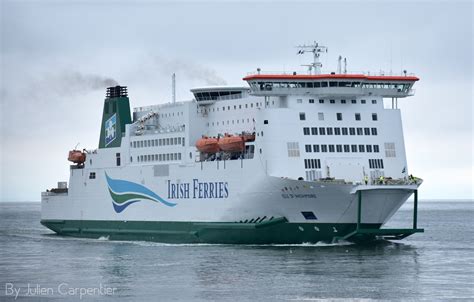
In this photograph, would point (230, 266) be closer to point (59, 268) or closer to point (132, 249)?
point (59, 268)

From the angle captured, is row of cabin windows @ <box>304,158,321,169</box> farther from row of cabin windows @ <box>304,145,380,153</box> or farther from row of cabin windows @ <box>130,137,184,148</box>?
row of cabin windows @ <box>130,137,184,148</box>

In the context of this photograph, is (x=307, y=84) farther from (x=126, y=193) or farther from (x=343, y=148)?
(x=126, y=193)

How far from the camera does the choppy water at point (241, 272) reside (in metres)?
35.2

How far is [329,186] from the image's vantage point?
4650 centimetres

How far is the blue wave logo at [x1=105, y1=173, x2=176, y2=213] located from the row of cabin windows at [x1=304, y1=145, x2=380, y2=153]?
375 inches

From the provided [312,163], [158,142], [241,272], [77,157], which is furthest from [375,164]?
[77,157]

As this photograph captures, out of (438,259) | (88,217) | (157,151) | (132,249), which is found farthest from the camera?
(88,217)

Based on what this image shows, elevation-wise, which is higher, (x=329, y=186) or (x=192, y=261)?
(x=329, y=186)

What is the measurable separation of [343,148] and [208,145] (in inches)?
260

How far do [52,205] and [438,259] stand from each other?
1071 inches

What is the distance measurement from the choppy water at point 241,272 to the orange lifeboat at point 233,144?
4497 millimetres

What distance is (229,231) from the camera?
164 ft

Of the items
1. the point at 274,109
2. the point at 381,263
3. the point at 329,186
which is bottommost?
the point at 381,263

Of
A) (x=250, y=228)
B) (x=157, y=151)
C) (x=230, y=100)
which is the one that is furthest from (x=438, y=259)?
(x=157, y=151)
